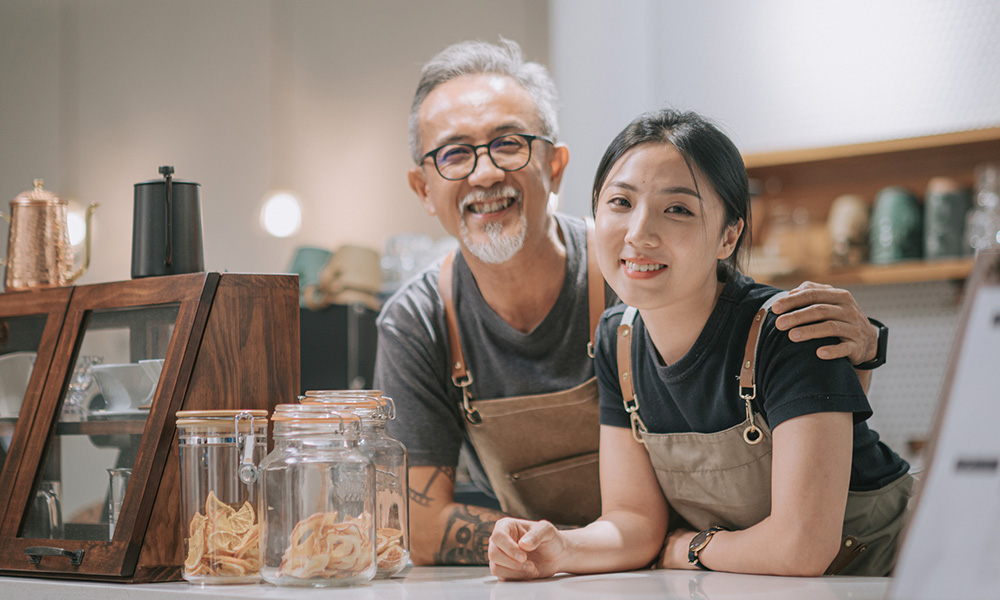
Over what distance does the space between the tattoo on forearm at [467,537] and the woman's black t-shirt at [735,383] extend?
14.6 inches

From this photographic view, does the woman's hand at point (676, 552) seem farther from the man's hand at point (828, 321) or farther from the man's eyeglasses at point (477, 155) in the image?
the man's eyeglasses at point (477, 155)

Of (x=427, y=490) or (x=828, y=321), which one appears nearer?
(x=828, y=321)

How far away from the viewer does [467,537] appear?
1715 millimetres

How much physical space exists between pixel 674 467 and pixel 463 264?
0.80 m

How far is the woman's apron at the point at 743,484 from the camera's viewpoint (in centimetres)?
136

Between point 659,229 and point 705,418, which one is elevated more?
point 659,229

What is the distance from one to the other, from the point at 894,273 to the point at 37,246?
9.79 feet

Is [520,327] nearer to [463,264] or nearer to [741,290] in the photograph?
[463,264]

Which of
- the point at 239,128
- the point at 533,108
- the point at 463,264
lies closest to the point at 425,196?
the point at 463,264

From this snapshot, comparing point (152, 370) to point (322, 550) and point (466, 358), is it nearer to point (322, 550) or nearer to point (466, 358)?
point (322, 550)

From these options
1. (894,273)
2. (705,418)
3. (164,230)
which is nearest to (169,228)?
(164,230)

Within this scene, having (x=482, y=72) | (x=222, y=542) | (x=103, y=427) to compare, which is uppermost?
(x=482, y=72)

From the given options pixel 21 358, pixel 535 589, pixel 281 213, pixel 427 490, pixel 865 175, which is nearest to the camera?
pixel 535 589

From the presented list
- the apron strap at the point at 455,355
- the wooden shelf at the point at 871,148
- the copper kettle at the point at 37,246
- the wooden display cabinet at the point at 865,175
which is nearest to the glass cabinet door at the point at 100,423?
the copper kettle at the point at 37,246
